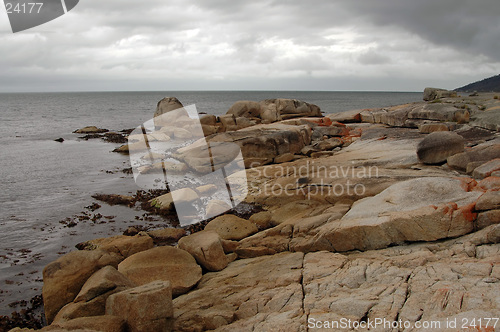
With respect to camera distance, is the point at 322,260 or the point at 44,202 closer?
the point at 322,260

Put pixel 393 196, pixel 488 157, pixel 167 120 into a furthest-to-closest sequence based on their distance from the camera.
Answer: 1. pixel 167 120
2. pixel 488 157
3. pixel 393 196

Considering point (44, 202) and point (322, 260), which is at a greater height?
point (322, 260)

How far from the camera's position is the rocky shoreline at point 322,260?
7.18 m

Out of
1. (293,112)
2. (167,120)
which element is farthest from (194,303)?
(167,120)

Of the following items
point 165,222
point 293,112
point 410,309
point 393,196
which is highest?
point 293,112

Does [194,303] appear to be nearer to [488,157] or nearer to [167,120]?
[488,157]

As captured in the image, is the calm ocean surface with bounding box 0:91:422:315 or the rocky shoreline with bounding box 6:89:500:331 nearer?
the rocky shoreline with bounding box 6:89:500:331

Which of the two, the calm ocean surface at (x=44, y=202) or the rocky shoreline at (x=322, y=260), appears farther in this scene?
the calm ocean surface at (x=44, y=202)

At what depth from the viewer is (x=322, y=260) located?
32.1 feet

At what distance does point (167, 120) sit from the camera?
4450 centimetres

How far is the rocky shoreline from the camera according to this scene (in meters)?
7.18

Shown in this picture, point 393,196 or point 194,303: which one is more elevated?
point 393,196

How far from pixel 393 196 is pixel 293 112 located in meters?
30.5

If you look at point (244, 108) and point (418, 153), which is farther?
point (244, 108)
